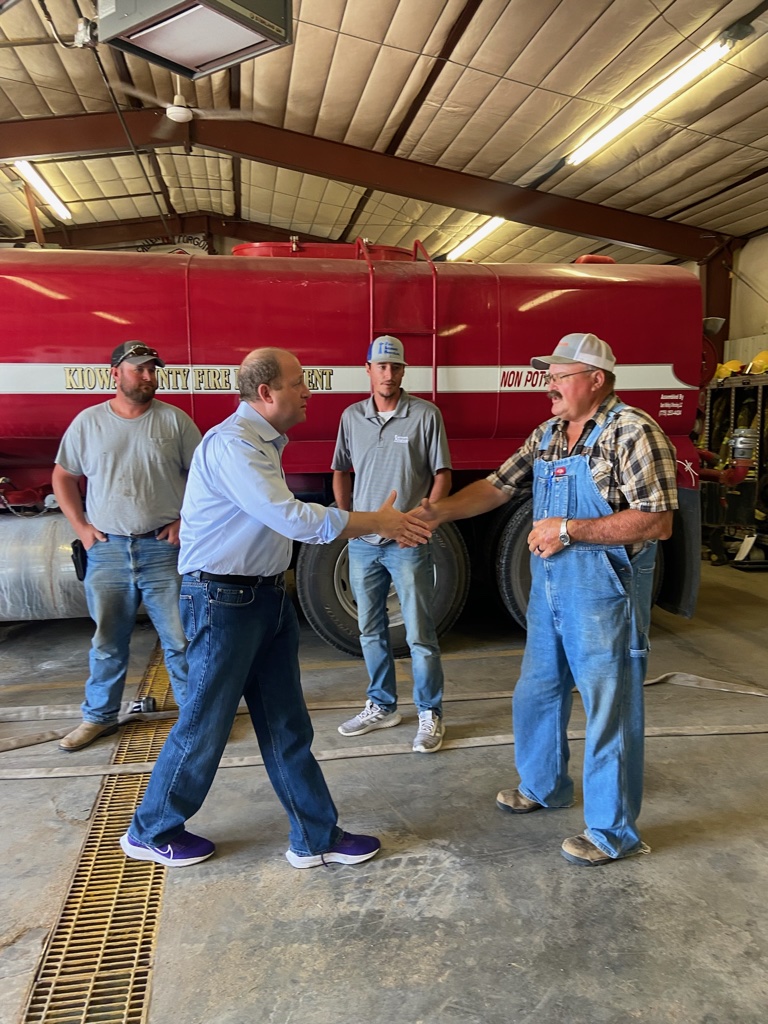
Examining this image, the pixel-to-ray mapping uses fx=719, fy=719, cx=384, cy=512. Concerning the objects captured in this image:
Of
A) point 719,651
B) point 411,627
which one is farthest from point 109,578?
point 719,651

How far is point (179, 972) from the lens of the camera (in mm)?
2123

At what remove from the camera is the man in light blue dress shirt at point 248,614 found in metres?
2.34

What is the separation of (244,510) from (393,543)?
1.35 m

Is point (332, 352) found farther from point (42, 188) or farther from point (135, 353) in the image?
point (42, 188)

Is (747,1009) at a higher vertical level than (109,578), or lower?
lower

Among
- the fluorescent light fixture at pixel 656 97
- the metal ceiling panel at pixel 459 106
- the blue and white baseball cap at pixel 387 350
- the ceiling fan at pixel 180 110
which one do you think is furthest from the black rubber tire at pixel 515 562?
the ceiling fan at pixel 180 110

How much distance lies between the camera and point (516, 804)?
2.99m

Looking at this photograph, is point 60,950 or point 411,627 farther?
point 411,627

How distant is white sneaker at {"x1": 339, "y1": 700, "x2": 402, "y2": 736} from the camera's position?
146 inches

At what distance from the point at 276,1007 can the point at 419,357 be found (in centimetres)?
361

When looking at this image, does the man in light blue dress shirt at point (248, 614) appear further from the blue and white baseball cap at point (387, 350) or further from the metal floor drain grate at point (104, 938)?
the blue and white baseball cap at point (387, 350)

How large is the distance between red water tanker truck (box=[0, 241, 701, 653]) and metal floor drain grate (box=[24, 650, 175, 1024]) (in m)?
2.18

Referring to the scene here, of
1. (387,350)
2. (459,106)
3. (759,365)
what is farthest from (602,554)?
(759,365)

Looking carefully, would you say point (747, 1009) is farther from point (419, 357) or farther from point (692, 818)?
point (419, 357)
